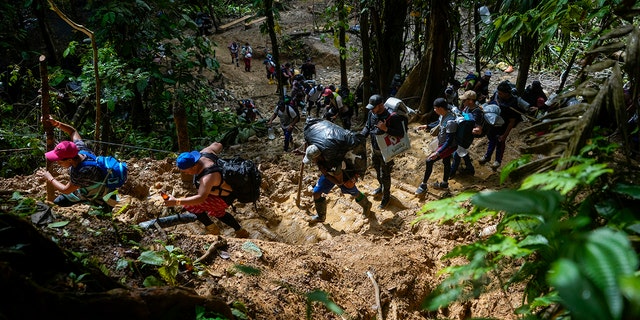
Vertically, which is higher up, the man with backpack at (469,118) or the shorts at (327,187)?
the man with backpack at (469,118)

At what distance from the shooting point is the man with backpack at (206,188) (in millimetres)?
4516

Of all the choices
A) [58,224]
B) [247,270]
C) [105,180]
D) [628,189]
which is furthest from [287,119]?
[628,189]

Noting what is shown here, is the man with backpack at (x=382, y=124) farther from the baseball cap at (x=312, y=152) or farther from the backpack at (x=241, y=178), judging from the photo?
the backpack at (x=241, y=178)

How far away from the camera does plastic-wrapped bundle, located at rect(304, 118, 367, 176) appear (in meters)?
5.19

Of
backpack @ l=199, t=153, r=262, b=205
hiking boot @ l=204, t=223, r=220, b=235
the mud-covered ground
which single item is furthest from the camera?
hiking boot @ l=204, t=223, r=220, b=235

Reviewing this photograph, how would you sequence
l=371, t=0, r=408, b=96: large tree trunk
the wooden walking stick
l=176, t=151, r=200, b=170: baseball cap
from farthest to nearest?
1. l=371, t=0, r=408, b=96: large tree trunk
2. the wooden walking stick
3. l=176, t=151, r=200, b=170: baseball cap

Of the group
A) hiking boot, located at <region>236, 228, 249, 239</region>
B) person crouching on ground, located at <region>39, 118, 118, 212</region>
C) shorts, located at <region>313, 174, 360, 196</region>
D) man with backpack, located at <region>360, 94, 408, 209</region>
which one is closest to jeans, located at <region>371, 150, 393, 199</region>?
man with backpack, located at <region>360, 94, 408, 209</region>

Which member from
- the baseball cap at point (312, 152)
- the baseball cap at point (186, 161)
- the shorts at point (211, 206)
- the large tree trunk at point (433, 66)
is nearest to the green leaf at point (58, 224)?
the baseball cap at point (186, 161)

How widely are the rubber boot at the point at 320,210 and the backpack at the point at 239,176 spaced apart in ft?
3.90

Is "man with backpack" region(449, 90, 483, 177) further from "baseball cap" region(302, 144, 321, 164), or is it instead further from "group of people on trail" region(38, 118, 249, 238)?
"group of people on trail" region(38, 118, 249, 238)

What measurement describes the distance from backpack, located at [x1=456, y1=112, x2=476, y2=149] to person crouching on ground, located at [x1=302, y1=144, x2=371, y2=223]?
165cm

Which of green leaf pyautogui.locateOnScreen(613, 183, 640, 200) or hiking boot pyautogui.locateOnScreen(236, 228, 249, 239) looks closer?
green leaf pyautogui.locateOnScreen(613, 183, 640, 200)

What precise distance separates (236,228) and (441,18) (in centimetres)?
600

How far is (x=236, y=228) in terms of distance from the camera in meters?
5.45
